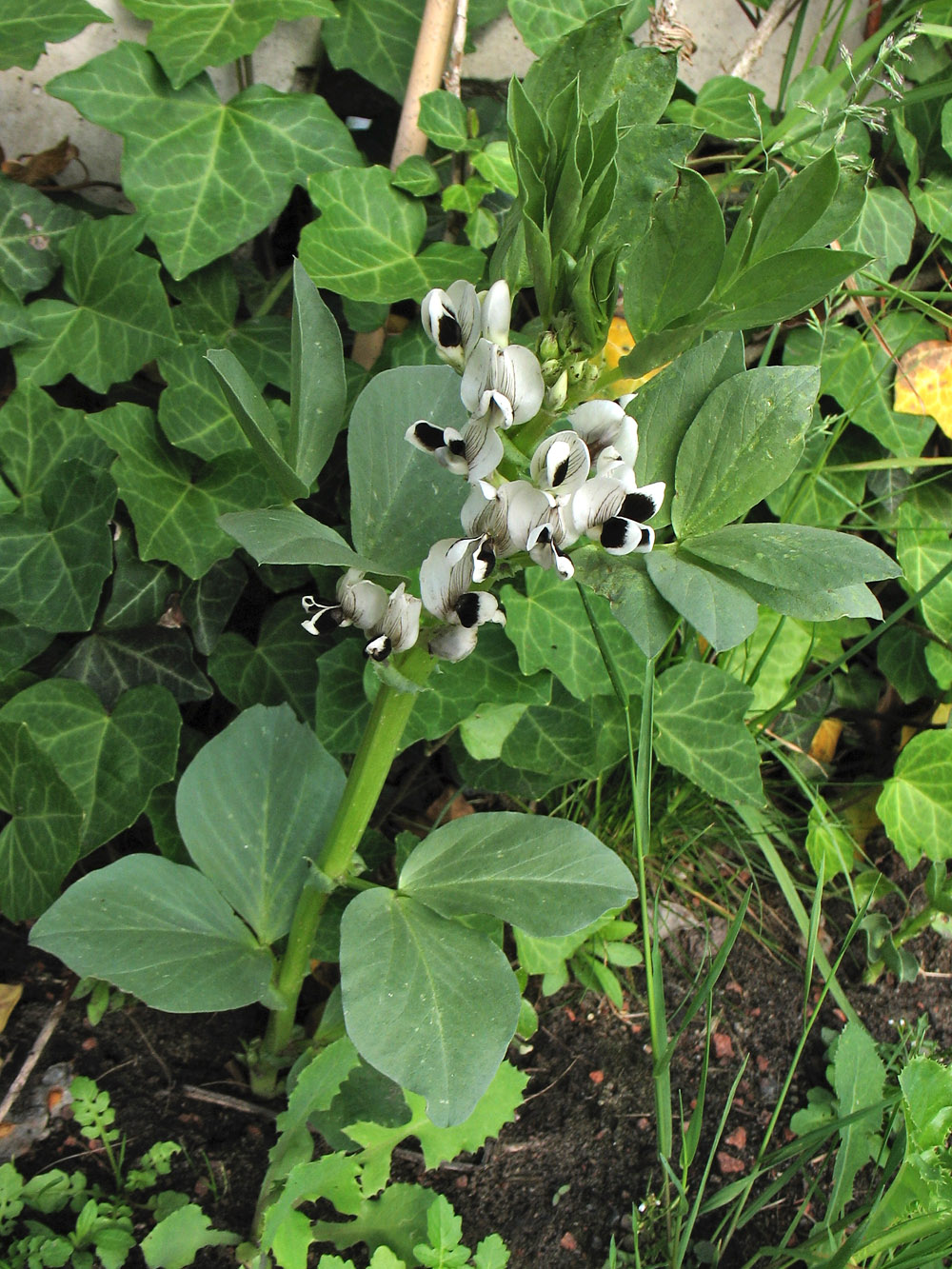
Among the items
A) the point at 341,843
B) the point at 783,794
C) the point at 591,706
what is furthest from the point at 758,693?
the point at 341,843

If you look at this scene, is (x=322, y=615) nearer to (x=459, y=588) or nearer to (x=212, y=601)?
(x=459, y=588)

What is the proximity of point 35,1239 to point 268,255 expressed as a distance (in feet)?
4.07

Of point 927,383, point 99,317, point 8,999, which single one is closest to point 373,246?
point 99,317

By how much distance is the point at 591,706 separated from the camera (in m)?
1.19

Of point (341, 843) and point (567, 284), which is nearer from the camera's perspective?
point (567, 284)

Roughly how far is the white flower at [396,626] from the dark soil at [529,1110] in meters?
0.68

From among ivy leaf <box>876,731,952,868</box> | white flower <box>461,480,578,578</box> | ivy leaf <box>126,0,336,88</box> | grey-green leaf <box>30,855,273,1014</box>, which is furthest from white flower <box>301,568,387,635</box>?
ivy leaf <box>876,731,952,868</box>

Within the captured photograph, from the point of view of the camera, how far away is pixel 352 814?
874 millimetres

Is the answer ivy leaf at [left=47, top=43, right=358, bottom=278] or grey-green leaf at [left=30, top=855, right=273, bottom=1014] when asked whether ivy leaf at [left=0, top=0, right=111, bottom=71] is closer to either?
ivy leaf at [left=47, top=43, right=358, bottom=278]

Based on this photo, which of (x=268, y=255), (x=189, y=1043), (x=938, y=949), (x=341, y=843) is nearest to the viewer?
(x=341, y=843)

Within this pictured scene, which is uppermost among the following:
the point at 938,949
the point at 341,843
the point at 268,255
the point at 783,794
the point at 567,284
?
the point at 567,284

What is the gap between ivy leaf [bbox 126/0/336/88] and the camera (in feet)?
3.84

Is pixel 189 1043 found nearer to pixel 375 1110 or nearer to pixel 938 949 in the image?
pixel 375 1110

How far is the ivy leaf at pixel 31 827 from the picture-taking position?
1.06m
